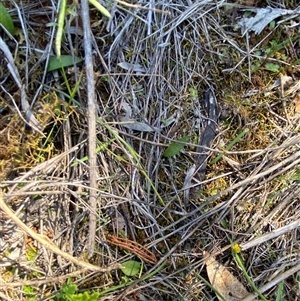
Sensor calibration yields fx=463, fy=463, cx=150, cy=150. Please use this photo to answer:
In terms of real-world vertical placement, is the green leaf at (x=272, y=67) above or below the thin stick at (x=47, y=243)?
above

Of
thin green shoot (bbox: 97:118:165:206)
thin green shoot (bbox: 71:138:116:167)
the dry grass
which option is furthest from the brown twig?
thin green shoot (bbox: 71:138:116:167)

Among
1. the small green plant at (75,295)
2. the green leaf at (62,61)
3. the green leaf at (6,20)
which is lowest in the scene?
the small green plant at (75,295)

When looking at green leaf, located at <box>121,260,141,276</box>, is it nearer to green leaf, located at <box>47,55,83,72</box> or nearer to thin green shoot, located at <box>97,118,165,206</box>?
thin green shoot, located at <box>97,118,165,206</box>

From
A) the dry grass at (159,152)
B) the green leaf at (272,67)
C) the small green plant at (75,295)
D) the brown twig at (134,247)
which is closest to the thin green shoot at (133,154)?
the dry grass at (159,152)

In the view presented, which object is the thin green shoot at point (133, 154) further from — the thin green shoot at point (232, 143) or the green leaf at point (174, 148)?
the thin green shoot at point (232, 143)

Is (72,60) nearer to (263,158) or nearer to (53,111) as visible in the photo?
(53,111)

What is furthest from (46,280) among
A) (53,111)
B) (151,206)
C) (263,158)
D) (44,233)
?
(263,158)

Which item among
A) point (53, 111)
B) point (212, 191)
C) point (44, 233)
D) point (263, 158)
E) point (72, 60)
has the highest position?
point (72, 60)
